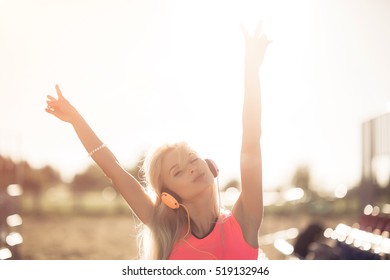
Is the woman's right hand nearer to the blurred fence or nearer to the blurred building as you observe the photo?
the blurred fence

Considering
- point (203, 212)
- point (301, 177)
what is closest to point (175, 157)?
point (203, 212)

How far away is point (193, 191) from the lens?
1.90 m

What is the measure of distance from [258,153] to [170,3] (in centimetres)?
164

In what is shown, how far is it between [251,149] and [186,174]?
22 centimetres

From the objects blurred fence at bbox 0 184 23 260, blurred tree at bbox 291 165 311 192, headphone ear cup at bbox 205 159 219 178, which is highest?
headphone ear cup at bbox 205 159 219 178

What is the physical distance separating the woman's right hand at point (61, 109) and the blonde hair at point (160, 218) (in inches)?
10.9

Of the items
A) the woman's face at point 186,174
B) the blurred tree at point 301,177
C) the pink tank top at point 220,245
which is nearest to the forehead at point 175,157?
the woman's face at point 186,174

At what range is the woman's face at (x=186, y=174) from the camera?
1894mm

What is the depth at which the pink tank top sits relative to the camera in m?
1.87

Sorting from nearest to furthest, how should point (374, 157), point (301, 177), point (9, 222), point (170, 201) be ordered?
point (170, 201)
point (374, 157)
point (9, 222)
point (301, 177)

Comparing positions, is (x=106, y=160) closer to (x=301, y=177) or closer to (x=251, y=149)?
(x=251, y=149)

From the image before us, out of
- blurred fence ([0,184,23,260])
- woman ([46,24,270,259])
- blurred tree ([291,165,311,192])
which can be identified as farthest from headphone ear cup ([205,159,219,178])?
blurred tree ([291,165,311,192])

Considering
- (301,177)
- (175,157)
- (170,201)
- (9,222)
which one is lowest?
(301,177)

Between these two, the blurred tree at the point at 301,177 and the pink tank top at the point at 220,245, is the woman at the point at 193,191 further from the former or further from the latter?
the blurred tree at the point at 301,177
